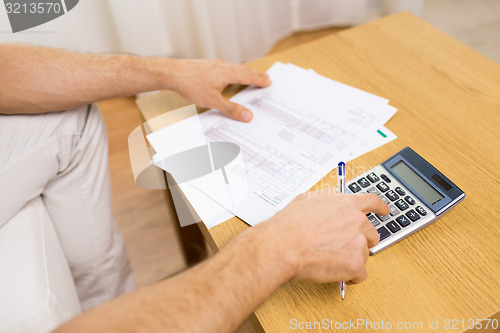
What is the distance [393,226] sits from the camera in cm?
59

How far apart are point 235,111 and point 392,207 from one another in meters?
0.34

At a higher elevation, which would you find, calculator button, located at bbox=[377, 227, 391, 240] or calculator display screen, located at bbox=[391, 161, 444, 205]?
calculator display screen, located at bbox=[391, 161, 444, 205]

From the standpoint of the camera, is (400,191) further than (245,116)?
No

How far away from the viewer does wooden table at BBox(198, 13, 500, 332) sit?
1.73 feet

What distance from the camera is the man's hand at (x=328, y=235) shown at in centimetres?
53

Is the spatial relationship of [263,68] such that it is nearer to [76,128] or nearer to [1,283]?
[76,128]

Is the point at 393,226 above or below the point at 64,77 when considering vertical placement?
below

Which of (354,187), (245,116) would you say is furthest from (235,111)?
(354,187)

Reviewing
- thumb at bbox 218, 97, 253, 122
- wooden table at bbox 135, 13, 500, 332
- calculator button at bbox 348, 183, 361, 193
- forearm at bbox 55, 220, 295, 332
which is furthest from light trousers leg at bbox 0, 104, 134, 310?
calculator button at bbox 348, 183, 361, 193

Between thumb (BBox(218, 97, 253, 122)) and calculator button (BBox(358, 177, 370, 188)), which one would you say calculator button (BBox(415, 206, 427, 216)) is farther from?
thumb (BBox(218, 97, 253, 122))

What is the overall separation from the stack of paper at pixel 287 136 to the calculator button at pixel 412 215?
14 cm

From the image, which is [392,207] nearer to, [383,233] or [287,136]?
[383,233]

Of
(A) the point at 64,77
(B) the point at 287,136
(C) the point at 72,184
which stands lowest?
(C) the point at 72,184

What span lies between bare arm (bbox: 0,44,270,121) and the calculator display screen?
1.10 ft
